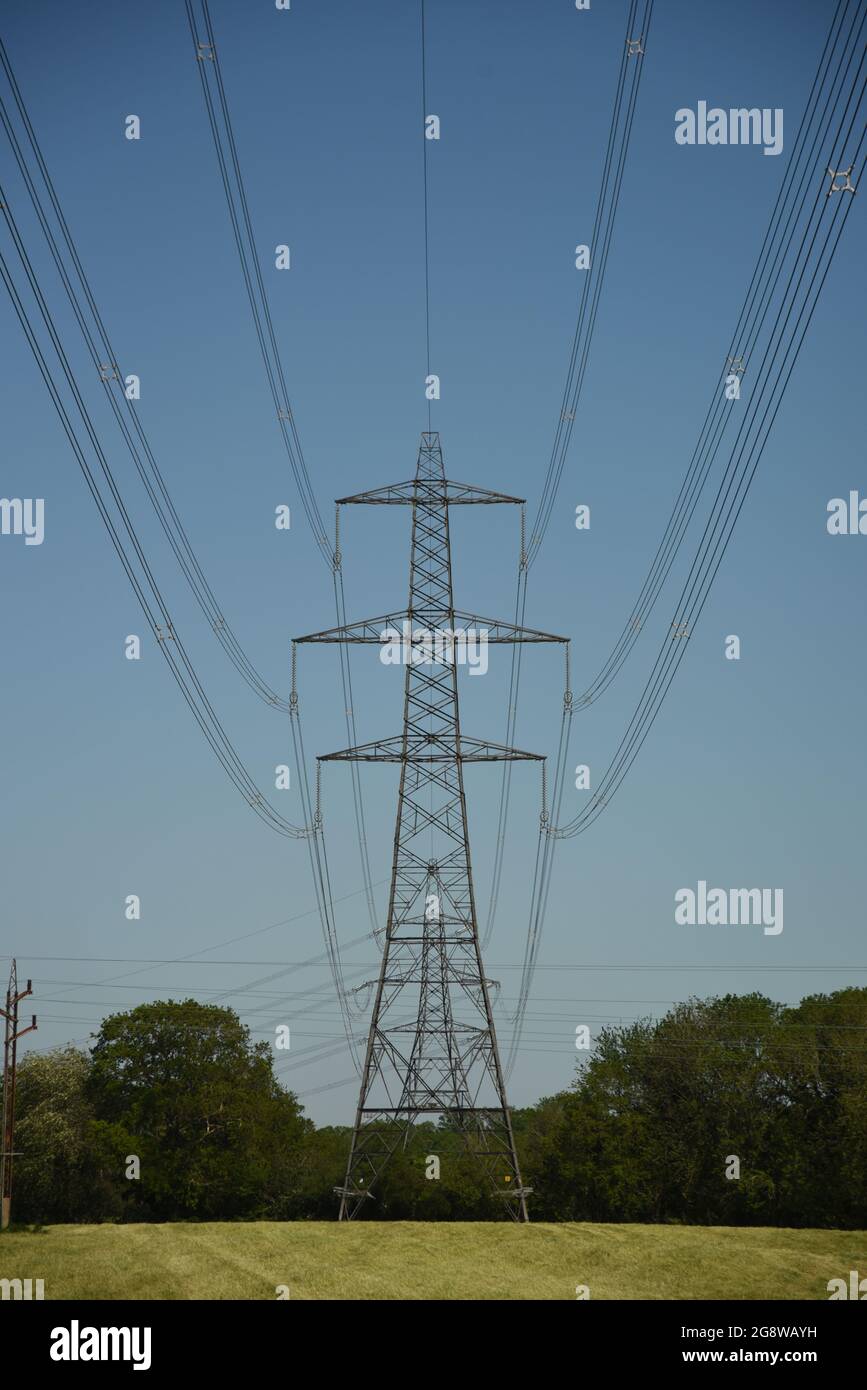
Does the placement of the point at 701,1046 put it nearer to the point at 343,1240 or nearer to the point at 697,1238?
the point at 697,1238

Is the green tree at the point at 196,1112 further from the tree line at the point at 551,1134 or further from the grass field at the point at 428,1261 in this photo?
the grass field at the point at 428,1261

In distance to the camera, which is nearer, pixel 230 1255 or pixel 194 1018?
pixel 230 1255

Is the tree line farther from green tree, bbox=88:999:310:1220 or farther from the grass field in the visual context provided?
the grass field

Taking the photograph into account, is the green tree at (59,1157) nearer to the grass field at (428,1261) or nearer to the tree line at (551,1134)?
the tree line at (551,1134)

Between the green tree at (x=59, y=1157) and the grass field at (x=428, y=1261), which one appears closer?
the grass field at (x=428, y=1261)

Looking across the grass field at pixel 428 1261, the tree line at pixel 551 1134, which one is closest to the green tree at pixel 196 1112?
the tree line at pixel 551 1134

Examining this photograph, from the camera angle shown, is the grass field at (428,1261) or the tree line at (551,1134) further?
the tree line at (551,1134)

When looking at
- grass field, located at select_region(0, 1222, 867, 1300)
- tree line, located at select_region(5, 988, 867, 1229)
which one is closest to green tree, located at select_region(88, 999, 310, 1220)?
tree line, located at select_region(5, 988, 867, 1229)
